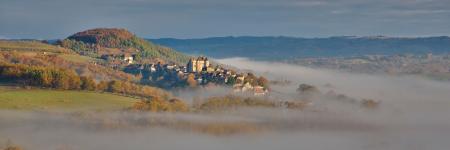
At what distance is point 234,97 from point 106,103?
30638mm

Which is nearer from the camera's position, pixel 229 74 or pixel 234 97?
pixel 234 97

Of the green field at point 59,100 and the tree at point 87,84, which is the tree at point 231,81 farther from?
the green field at point 59,100

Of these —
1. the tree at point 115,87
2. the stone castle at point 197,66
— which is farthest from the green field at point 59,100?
the stone castle at point 197,66

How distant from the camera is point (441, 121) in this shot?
13075 cm

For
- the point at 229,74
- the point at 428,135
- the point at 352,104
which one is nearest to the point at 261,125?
the point at 428,135

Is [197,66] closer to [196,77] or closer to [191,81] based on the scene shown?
[196,77]

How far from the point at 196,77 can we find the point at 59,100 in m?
65.2

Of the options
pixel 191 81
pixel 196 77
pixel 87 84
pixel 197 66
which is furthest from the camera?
pixel 197 66

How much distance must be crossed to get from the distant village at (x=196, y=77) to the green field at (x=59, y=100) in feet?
137

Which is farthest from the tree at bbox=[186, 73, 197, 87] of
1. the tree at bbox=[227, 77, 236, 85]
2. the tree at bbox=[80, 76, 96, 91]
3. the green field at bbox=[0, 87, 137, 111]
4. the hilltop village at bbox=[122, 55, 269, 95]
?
the green field at bbox=[0, 87, 137, 111]

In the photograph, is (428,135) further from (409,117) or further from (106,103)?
(106,103)

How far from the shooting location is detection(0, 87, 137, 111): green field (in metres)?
82.3

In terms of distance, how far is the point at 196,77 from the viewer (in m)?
152

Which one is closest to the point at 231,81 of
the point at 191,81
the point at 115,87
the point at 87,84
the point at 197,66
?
the point at 191,81
